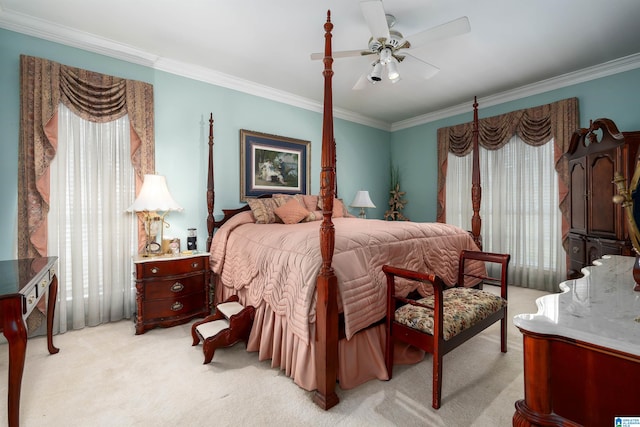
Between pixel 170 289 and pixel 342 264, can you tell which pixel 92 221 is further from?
pixel 342 264

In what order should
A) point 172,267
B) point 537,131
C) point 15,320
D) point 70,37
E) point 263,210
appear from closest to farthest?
point 15,320, point 70,37, point 172,267, point 263,210, point 537,131

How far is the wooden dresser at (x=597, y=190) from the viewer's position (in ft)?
8.89

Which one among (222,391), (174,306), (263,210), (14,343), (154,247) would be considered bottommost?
(222,391)

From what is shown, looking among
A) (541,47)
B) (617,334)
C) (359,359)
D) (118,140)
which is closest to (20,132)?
(118,140)

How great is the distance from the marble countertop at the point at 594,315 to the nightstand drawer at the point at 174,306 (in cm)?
285

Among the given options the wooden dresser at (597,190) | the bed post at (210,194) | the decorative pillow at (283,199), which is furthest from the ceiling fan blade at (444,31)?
the bed post at (210,194)

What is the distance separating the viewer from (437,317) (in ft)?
5.32

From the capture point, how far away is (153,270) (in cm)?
269

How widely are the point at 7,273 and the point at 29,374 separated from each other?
812mm

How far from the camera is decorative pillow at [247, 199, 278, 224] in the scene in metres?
3.45

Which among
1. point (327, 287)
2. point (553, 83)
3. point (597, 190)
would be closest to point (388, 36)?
point (327, 287)

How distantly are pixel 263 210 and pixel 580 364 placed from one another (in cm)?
315

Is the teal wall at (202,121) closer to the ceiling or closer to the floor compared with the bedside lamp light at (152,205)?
closer to the ceiling

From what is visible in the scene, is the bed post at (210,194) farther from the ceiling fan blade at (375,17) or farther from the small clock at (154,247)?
the ceiling fan blade at (375,17)
